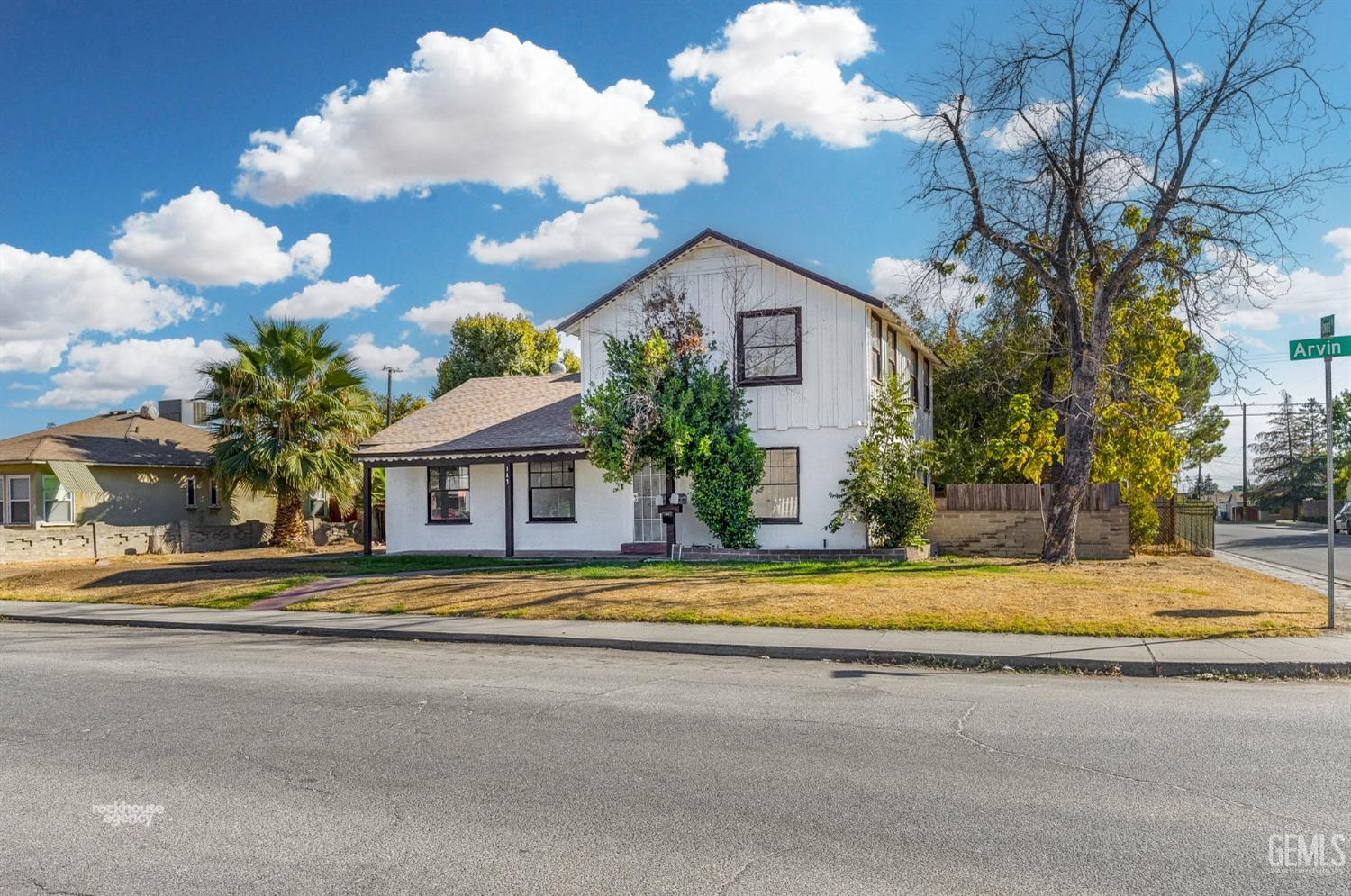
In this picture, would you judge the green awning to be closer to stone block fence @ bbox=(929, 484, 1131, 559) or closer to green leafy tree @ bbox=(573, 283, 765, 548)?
green leafy tree @ bbox=(573, 283, 765, 548)

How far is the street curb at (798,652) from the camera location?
31.9ft

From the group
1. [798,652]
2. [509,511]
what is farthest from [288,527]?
[798,652]

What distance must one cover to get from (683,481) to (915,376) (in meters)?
9.06

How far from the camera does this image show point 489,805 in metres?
5.70

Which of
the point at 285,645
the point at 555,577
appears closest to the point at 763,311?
the point at 555,577

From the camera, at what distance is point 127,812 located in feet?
18.7

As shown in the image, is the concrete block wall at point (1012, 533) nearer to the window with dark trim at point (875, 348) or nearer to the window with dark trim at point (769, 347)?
the window with dark trim at point (875, 348)

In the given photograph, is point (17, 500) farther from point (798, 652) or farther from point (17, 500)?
point (798, 652)

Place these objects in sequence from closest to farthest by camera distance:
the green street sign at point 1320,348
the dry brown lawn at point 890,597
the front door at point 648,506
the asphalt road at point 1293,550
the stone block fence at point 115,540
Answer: the green street sign at point 1320,348
the dry brown lawn at point 890,597
the front door at point 648,506
the asphalt road at point 1293,550
the stone block fence at point 115,540

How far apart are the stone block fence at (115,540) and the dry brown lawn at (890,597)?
49.9ft

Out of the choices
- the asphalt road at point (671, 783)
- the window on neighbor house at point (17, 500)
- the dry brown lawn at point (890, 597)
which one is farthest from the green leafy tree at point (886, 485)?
the window on neighbor house at point (17, 500)

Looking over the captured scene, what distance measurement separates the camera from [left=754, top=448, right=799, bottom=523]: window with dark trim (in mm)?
22203

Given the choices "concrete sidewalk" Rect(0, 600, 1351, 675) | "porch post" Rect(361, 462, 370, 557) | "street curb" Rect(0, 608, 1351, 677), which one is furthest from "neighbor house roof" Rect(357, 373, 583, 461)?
"street curb" Rect(0, 608, 1351, 677)

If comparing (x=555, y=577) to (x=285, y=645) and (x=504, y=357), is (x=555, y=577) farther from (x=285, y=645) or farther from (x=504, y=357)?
(x=504, y=357)
